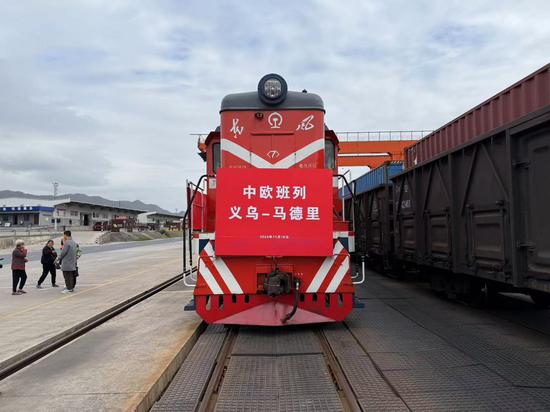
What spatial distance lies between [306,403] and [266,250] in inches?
89.2

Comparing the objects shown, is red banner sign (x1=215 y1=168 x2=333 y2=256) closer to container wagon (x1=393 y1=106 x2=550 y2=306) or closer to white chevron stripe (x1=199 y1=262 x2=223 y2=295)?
white chevron stripe (x1=199 y1=262 x2=223 y2=295)

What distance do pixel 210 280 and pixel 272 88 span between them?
3.17m

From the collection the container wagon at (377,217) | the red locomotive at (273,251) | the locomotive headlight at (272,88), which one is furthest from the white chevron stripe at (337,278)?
the container wagon at (377,217)

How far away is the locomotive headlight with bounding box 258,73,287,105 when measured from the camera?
7176mm

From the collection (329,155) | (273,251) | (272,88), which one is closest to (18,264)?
(272,88)

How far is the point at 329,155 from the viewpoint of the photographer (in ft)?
24.7

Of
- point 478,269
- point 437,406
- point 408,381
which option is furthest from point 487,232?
point 437,406

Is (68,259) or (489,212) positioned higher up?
(489,212)

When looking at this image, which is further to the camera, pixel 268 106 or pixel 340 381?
pixel 268 106

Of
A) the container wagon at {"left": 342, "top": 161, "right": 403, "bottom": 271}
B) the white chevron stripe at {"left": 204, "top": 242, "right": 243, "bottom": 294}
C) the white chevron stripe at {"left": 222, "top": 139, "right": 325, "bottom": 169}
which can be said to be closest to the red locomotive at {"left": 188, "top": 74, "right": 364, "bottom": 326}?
the white chevron stripe at {"left": 204, "top": 242, "right": 243, "bottom": 294}

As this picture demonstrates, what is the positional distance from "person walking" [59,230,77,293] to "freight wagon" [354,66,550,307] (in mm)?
7950

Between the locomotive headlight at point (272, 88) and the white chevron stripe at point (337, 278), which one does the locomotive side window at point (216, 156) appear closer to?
the locomotive headlight at point (272, 88)

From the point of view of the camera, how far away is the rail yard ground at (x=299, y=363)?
403 cm

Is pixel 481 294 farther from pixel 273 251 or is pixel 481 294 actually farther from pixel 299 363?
pixel 299 363
